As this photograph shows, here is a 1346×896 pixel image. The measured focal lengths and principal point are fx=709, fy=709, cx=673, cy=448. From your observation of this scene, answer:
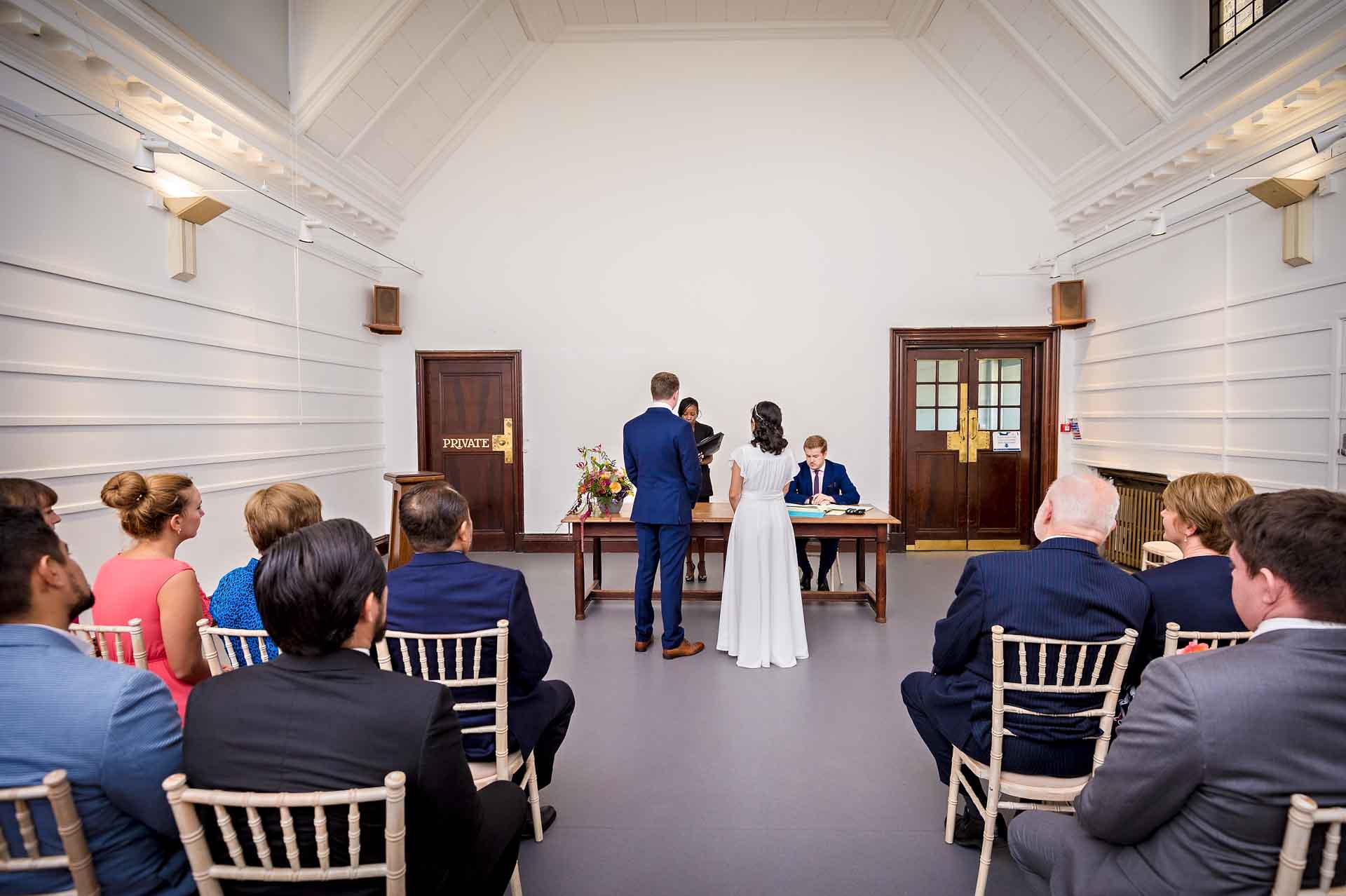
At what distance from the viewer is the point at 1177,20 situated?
5555mm

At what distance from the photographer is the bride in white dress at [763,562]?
4484 millimetres

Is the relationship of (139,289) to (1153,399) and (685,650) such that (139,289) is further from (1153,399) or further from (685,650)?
(1153,399)

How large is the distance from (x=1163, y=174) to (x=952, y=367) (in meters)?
2.68

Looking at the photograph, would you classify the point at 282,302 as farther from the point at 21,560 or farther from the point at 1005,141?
the point at 1005,141

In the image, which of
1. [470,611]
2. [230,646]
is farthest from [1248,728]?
Answer: [230,646]

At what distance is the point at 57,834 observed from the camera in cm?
128

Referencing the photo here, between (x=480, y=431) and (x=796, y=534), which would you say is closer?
(x=796, y=534)

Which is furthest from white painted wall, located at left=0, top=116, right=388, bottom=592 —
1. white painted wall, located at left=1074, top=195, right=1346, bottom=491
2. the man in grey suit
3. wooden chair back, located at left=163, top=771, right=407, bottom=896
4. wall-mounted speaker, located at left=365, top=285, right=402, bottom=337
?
white painted wall, located at left=1074, top=195, right=1346, bottom=491

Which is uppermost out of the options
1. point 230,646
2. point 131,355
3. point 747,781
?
point 131,355

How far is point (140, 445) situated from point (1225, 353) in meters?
7.80

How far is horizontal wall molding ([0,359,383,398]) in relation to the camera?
3717 mm

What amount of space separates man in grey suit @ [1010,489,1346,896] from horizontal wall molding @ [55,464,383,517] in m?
4.12

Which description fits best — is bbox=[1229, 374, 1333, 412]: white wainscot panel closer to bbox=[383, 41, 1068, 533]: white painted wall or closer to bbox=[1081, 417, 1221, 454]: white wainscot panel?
bbox=[1081, 417, 1221, 454]: white wainscot panel

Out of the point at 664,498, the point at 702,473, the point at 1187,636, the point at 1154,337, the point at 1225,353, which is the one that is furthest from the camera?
→ the point at 702,473
